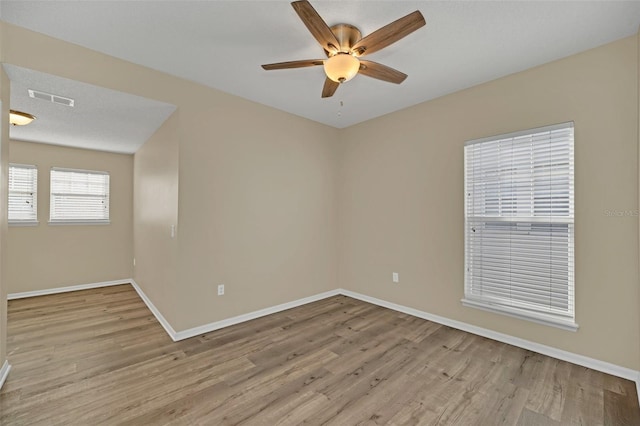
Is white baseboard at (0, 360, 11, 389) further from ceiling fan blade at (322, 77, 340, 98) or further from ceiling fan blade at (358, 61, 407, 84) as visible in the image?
ceiling fan blade at (358, 61, 407, 84)

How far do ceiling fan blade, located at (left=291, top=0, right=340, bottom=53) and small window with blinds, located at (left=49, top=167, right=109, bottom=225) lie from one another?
482cm

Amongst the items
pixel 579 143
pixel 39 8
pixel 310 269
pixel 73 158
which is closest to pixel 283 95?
pixel 39 8

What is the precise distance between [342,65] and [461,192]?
1961 millimetres

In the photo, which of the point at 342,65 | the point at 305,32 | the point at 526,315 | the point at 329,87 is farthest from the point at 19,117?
the point at 526,315

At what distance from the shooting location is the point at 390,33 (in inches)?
66.8

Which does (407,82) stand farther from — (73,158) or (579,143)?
(73,158)

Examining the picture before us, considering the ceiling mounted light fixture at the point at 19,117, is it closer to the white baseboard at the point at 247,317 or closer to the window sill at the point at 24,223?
the window sill at the point at 24,223

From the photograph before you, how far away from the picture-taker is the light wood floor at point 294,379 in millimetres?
1743

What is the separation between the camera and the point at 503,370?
87.7 inches

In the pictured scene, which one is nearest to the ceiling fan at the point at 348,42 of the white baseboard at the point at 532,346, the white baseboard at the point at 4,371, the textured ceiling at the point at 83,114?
the textured ceiling at the point at 83,114

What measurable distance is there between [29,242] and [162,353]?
3468 millimetres

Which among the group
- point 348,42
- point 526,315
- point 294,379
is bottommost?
point 294,379

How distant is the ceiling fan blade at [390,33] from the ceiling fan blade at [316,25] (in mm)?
165

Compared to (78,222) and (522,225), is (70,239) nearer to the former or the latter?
(78,222)
